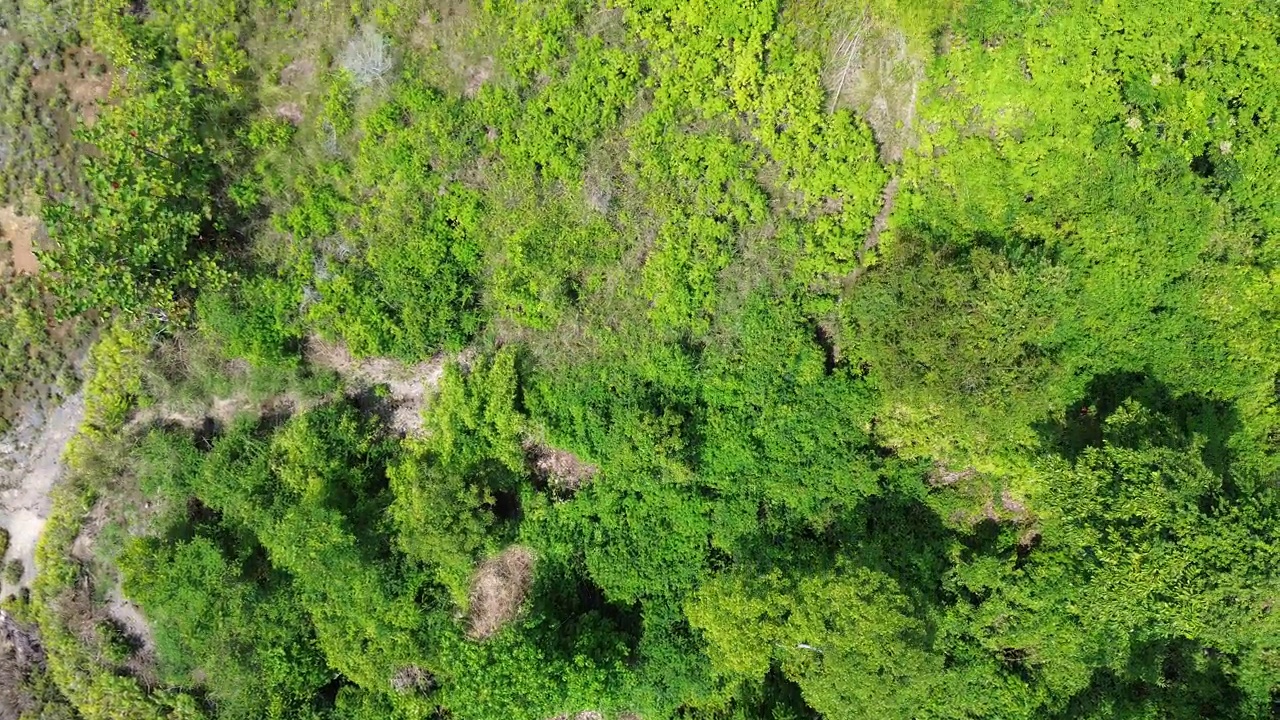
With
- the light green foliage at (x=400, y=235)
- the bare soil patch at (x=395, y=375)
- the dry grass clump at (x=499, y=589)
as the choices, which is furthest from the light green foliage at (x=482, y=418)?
the dry grass clump at (x=499, y=589)

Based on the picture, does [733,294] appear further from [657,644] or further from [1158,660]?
[1158,660]

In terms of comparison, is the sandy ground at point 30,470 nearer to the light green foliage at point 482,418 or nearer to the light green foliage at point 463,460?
the light green foliage at point 463,460

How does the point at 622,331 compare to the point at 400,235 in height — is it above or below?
below

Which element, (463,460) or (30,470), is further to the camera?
(30,470)

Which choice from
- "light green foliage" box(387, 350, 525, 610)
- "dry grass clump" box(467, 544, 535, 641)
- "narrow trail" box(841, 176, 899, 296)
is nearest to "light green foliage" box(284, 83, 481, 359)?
"light green foliage" box(387, 350, 525, 610)

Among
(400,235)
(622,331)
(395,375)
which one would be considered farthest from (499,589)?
(400,235)

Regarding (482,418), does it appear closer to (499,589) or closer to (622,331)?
(622,331)

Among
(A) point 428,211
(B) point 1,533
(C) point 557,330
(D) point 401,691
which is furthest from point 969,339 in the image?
(B) point 1,533
